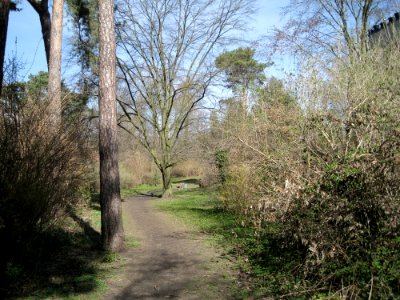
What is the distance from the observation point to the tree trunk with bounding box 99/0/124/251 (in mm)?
8211

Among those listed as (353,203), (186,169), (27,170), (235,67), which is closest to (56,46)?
(27,170)

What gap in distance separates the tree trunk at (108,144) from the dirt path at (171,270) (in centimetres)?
59

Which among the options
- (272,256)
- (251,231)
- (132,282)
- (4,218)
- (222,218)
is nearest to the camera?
(4,218)

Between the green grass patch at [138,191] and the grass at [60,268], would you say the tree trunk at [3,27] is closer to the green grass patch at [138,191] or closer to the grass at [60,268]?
the grass at [60,268]

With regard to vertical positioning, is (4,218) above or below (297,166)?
below

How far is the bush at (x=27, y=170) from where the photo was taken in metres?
5.80

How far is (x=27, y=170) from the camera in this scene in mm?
6266

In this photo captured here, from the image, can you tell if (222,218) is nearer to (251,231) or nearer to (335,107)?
(251,231)

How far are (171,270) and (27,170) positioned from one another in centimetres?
300

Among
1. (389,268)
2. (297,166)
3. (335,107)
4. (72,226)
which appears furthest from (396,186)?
(72,226)

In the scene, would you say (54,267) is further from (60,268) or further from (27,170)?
(27,170)

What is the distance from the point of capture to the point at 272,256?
22.9 ft

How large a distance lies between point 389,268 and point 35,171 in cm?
541

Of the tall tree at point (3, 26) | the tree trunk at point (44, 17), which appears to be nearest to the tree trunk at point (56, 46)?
the tree trunk at point (44, 17)
